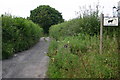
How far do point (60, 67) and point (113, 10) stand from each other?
2904 millimetres

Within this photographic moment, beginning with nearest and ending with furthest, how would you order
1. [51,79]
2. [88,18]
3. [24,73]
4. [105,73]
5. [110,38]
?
[105,73]
[51,79]
[24,73]
[110,38]
[88,18]

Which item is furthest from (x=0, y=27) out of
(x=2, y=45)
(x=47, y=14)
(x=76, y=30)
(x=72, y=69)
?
(x=47, y=14)

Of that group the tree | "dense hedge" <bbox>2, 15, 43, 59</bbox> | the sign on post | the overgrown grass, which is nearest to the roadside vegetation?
the overgrown grass

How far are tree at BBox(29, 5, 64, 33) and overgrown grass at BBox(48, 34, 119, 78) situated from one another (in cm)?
3077

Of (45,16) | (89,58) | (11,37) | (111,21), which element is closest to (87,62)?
(89,58)

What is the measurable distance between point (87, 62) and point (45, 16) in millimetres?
33237

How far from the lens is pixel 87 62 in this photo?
215 inches

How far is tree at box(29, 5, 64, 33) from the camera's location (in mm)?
37594

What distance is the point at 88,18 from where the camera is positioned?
8.47 m

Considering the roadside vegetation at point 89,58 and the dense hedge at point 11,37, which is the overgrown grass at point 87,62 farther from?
the dense hedge at point 11,37

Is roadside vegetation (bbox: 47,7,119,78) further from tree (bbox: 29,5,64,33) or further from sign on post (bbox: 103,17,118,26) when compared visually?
tree (bbox: 29,5,64,33)

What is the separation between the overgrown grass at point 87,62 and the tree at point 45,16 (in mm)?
30775

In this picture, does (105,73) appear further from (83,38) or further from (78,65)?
(83,38)

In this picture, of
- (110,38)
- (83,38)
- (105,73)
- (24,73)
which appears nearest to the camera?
(105,73)
